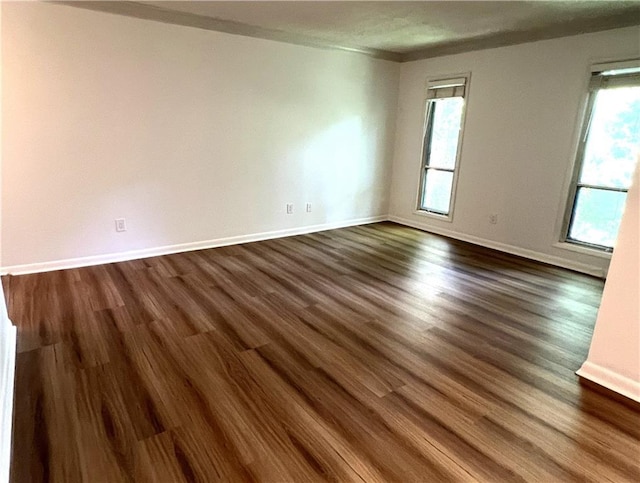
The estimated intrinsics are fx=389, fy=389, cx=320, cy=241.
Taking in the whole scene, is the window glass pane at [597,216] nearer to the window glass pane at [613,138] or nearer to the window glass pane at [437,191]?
the window glass pane at [613,138]

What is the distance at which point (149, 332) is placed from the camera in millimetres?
2529

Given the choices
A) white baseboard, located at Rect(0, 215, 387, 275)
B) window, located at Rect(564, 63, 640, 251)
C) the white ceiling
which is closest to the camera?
the white ceiling

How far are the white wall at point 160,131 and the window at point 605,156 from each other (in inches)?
103

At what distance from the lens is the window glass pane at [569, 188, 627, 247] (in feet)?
12.5

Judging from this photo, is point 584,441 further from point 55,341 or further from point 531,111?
point 531,111

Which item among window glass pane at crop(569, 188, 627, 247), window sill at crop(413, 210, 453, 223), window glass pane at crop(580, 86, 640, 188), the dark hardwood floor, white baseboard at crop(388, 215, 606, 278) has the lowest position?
the dark hardwood floor

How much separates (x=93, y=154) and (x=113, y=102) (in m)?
0.51

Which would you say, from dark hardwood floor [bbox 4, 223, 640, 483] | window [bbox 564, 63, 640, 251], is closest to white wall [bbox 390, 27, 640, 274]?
window [bbox 564, 63, 640, 251]

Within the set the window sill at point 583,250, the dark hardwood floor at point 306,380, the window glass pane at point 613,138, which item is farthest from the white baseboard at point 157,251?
the window glass pane at point 613,138

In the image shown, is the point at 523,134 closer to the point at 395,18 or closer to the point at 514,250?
the point at 514,250

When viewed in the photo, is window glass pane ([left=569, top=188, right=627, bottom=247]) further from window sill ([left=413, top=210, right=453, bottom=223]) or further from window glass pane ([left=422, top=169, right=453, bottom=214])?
window glass pane ([left=422, top=169, right=453, bottom=214])

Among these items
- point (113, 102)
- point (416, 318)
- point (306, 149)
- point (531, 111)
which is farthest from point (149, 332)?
point (531, 111)

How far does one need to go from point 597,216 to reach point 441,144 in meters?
2.09

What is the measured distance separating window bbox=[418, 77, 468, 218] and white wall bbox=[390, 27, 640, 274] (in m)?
0.13
